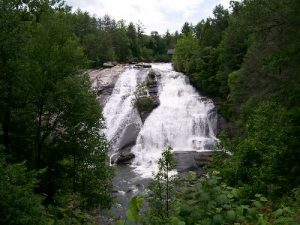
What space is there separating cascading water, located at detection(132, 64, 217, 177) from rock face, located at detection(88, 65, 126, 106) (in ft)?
18.8

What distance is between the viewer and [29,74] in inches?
631

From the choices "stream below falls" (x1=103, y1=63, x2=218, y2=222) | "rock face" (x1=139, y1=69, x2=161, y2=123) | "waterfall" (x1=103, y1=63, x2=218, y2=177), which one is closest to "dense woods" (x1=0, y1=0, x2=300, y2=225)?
"stream below falls" (x1=103, y1=63, x2=218, y2=222)

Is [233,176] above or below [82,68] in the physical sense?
below

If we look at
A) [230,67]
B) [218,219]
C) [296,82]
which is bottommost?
[218,219]

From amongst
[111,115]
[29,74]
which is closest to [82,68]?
[29,74]

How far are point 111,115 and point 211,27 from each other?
56.2 ft

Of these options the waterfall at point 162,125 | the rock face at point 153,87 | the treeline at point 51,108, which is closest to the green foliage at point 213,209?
the treeline at point 51,108

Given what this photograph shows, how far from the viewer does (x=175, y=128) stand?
35375 millimetres

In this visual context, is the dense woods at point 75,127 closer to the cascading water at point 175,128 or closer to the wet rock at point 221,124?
the cascading water at point 175,128

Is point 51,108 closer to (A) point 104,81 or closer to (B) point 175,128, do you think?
(B) point 175,128

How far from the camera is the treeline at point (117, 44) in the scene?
199 feet

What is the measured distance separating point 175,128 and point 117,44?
1433 inches

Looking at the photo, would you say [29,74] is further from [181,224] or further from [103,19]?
[103,19]

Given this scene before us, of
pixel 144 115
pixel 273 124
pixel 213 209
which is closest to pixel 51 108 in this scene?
pixel 273 124
